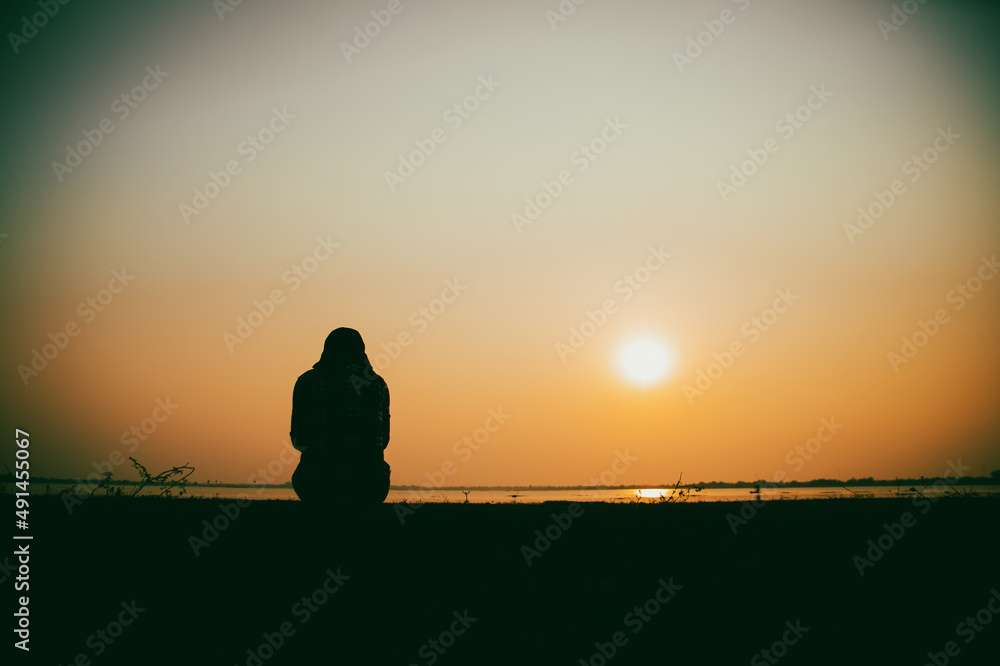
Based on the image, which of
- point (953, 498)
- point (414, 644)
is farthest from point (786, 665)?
point (953, 498)

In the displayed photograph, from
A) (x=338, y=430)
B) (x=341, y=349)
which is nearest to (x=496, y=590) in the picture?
(x=338, y=430)

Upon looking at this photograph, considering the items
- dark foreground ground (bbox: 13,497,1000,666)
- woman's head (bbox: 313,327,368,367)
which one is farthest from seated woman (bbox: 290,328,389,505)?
dark foreground ground (bbox: 13,497,1000,666)

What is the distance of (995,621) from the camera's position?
434 cm

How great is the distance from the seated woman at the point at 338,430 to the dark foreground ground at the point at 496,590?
1.00ft

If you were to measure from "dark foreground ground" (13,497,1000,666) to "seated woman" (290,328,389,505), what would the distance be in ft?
1.00

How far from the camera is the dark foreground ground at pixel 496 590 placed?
393 centimetres

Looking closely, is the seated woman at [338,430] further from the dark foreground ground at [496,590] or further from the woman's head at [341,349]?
the dark foreground ground at [496,590]

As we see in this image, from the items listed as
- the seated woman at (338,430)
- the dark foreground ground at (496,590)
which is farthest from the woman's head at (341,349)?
the dark foreground ground at (496,590)

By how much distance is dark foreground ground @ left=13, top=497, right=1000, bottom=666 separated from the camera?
12.9ft

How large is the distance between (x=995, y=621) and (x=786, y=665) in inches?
74.4

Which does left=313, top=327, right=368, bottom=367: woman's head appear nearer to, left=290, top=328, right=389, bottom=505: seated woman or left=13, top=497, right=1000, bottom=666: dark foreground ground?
left=290, top=328, right=389, bottom=505: seated woman

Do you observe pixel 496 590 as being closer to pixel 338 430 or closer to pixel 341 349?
pixel 338 430

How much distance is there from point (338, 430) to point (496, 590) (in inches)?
92.2

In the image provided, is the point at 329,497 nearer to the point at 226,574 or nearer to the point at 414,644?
the point at 226,574
